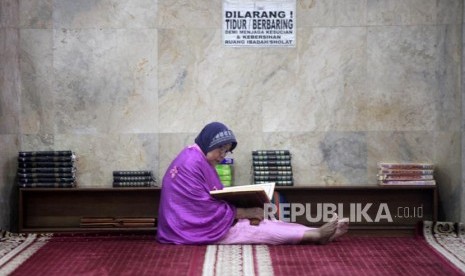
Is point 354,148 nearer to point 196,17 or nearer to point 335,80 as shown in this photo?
point 335,80

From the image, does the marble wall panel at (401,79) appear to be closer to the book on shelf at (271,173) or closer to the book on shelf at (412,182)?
the book on shelf at (412,182)

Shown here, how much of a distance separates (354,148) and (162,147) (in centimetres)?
179

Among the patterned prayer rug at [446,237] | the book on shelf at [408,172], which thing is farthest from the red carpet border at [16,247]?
the book on shelf at [408,172]

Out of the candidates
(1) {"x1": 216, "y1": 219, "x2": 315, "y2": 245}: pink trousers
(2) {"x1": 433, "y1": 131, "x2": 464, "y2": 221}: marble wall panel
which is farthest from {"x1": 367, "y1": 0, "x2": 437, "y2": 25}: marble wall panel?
(1) {"x1": 216, "y1": 219, "x2": 315, "y2": 245}: pink trousers

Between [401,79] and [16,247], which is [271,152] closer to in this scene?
[401,79]

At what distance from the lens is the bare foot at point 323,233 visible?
5246 mm

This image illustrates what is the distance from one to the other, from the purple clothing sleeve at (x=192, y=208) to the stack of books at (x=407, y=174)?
5.41 ft

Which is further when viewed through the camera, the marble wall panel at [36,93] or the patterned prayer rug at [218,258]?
the marble wall panel at [36,93]

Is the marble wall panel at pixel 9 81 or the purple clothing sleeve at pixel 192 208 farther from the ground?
the marble wall panel at pixel 9 81

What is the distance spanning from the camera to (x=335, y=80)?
257 inches

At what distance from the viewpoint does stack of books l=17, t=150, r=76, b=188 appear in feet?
20.5

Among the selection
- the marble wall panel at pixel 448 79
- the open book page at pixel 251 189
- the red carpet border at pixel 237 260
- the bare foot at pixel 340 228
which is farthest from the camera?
the marble wall panel at pixel 448 79

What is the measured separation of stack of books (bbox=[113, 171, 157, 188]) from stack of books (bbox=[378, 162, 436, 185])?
82.4 inches

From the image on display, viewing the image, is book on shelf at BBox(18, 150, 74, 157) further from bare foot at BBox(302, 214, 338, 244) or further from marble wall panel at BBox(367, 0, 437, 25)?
marble wall panel at BBox(367, 0, 437, 25)
